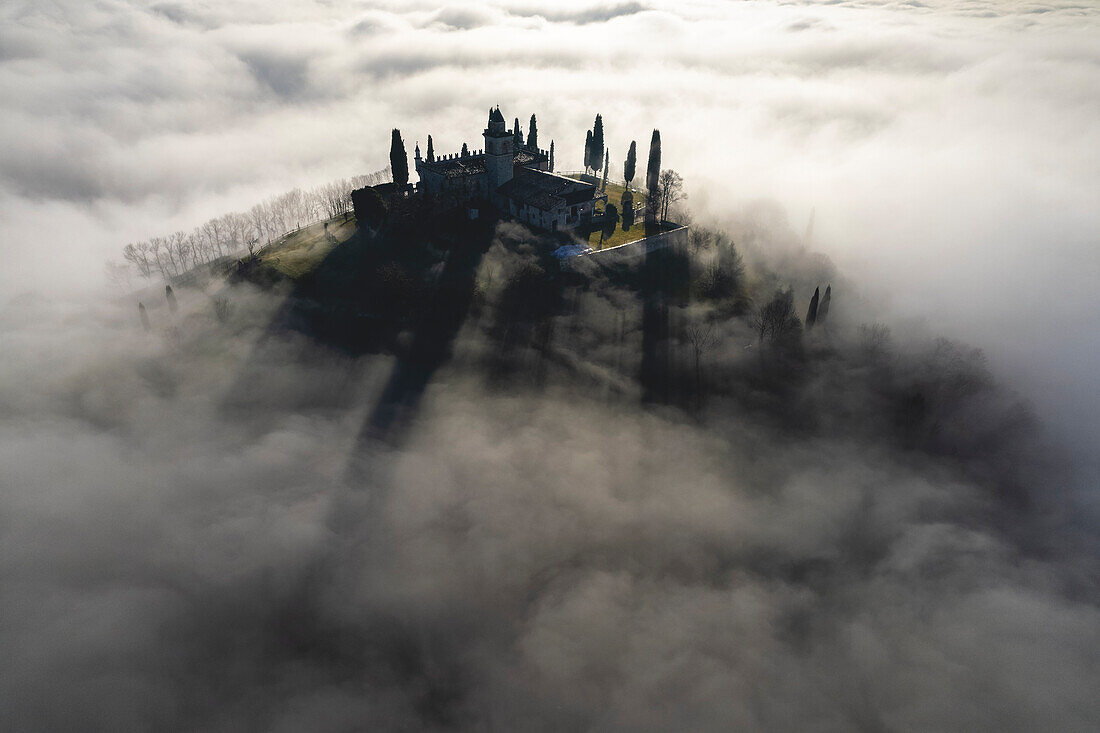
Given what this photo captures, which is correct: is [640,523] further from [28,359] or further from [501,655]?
[28,359]

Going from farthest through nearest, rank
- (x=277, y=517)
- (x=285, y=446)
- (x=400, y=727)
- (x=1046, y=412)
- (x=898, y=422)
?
(x=1046, y=412) < (x=898, y=422) < (x=285, y=446) < (x=277, y=517) < (x=400, y=727)

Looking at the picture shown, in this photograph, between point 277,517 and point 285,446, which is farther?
point 285,446

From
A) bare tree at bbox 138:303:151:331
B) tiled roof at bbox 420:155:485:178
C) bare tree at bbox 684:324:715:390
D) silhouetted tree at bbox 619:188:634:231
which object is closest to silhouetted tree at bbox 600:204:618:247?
silhouetted tree at bbox 619:188:634:231

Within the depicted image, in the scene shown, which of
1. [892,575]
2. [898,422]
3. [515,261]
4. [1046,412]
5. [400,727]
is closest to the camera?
[400,727]

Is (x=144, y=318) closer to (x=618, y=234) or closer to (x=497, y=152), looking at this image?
(x=497, y=152)

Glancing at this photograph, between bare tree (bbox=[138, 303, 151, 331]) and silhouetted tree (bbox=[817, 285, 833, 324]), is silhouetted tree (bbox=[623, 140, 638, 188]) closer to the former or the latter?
silhouetted tree (bbox=[817, 285, 833, 324])

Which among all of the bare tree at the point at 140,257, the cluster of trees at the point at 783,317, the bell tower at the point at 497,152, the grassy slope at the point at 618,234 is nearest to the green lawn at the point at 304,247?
the bell tower at the point at 497,152

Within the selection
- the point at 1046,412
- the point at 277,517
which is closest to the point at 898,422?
the point at 1046,412
